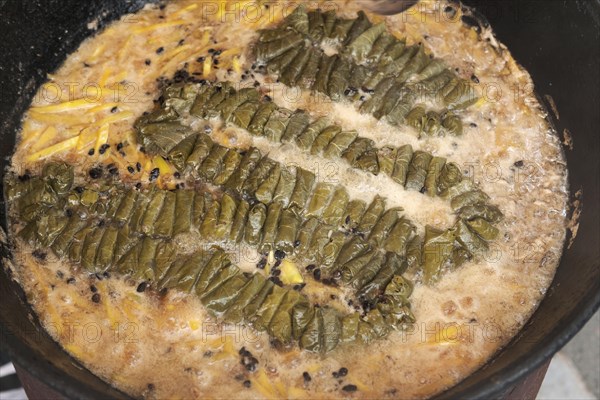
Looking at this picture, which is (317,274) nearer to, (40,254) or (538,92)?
(40,254)

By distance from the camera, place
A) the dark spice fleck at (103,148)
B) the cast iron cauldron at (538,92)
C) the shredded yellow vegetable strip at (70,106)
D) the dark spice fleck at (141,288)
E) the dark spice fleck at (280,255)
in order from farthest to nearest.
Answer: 1. the shredded yellow vegetable strip at (70,106)
2. the dark spice fleck at (103,148)
3. the dark spice fleck at (280,255)
4. the dark spice fleck at (141,288)
5. the cast iron cauldron at (538,92)

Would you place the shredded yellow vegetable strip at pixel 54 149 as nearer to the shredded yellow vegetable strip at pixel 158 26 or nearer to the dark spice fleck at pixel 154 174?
the dark spice fleck at pixel 154 174

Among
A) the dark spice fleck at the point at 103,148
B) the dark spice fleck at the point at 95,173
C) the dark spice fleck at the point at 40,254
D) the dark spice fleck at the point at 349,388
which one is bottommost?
the dark spice fleck at the point at 349,388

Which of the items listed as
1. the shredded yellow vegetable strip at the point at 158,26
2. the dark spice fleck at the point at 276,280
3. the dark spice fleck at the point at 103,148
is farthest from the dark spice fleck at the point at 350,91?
the dark spice fleck at the point at 103,148

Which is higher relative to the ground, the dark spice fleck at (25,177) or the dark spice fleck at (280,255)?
the dark spice fleck at (25,177)

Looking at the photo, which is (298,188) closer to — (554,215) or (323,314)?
(323,314)

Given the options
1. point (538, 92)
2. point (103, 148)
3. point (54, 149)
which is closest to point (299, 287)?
point (103, 148)

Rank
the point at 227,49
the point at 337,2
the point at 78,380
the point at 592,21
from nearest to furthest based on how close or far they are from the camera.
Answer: the point at 78,380
the point at 592,21
the point at 227,49
the point at 337,2

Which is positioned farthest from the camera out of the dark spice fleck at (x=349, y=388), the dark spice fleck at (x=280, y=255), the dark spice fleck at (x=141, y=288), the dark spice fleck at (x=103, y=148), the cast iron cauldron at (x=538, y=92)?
the dark spice fleck at (x=103, y=148)

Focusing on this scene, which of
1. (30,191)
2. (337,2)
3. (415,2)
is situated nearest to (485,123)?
(415,2)
